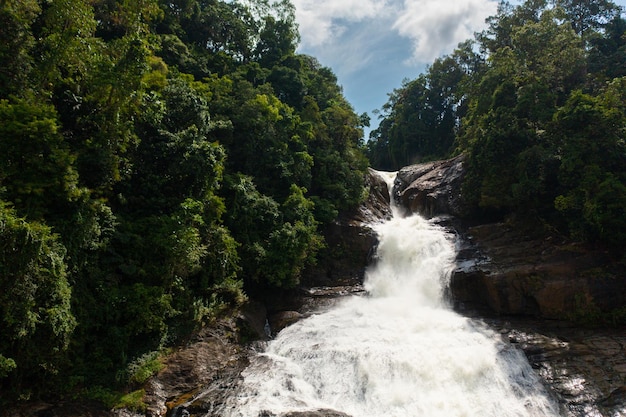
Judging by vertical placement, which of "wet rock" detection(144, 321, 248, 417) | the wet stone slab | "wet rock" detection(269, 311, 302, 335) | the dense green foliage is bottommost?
the wet stone slab

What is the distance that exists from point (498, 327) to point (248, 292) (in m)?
10.5

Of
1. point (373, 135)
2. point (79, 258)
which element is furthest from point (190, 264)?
point (373, 135)

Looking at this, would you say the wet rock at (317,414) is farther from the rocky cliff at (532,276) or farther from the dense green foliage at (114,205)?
the rocky cliff at (532,276)

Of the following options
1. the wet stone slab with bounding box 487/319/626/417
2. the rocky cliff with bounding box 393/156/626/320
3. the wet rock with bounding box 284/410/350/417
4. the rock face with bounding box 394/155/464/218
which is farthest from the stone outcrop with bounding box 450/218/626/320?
the wet rock with bounding box 284/410/350/417

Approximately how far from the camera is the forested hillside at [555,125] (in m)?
15.1

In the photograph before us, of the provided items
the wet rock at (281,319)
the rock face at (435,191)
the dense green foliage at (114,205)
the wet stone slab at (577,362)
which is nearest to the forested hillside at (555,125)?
the rock face at (435,191)

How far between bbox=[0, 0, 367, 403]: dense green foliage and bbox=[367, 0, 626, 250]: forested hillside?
398 inches

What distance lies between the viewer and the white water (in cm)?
999

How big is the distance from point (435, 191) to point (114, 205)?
20.3 m

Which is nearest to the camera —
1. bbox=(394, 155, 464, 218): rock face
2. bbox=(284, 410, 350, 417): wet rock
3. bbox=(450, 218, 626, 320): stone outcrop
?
bbox=(284, 410, 350, 417): wet rock

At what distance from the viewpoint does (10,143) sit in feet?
30.1

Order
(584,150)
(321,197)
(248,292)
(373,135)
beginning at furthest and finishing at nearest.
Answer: (373,135) < (321,197) < (248,292) < (584,150)

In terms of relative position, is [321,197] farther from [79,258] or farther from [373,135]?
[373,135]

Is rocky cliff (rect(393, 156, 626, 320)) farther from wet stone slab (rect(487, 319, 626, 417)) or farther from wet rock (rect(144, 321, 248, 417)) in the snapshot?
wet rock (rect(144, 321, 248, 417))
